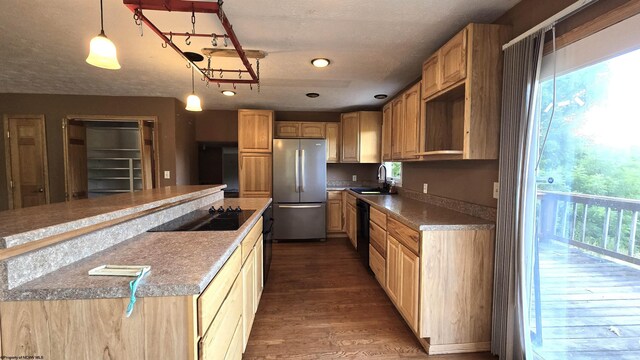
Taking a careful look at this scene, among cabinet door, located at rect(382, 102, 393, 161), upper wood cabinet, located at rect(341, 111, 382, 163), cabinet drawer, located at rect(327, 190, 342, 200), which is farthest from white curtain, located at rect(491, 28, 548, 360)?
cabinet drawer, located at rect(327, 190, 342, 200)

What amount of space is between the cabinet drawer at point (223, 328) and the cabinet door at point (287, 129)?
3.38m

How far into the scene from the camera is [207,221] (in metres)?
1.86

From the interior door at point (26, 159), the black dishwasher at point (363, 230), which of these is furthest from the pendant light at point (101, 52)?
the interior door at point (26, 159)

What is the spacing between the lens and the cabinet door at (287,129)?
455 centimetres

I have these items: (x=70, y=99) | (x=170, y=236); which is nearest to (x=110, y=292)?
(x=170, y=236)

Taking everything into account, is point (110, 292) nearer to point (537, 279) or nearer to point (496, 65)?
point (537, 279)

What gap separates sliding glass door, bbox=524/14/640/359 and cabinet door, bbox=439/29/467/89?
0.46 m

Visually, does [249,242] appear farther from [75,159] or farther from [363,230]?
[75,159]

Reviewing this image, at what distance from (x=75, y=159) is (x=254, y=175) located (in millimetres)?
2687

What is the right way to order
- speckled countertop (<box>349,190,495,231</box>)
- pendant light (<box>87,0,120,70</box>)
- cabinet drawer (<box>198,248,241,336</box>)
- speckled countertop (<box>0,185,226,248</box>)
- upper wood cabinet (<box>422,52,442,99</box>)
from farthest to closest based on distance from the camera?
upper wood cabinet (<box>422,52,442,99</box>) < speckled countertop (<box>349,190,495,231</box>) < pendant light (<box>87,0,120,70</box>) < cabinet drawer (<box>198,248,241,336</box>) < speckled countertop (<box>0,185,226,248</box>)

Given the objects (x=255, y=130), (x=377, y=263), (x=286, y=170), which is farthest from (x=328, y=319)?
(x=255, y=130)

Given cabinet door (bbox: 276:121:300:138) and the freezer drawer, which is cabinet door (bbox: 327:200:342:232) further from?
cabinet door (bbox: 276:121:300:138)

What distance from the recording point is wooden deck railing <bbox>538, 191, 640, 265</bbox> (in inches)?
43.9

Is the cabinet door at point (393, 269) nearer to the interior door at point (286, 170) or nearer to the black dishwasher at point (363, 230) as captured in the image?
the black dishwasher at point (363, 230)
